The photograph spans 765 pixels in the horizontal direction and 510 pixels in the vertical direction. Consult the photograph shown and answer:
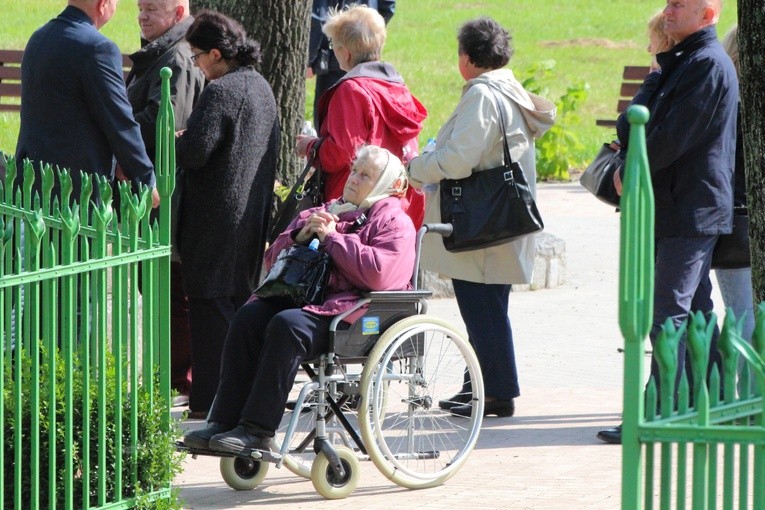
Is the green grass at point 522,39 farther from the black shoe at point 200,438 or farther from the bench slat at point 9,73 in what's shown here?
the black shoe at point 200,438

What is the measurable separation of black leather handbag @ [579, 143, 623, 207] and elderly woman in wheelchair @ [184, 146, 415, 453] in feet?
3.69

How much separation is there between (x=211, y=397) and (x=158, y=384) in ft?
5.53

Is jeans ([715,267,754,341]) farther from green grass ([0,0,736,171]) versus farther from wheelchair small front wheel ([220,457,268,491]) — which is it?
green grass ([0,0,736,171])

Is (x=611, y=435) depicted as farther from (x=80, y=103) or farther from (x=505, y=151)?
(x=80, y=103)

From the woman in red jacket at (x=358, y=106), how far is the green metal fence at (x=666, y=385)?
3434 mm

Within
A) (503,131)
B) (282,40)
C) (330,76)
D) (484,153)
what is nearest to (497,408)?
(484,153)

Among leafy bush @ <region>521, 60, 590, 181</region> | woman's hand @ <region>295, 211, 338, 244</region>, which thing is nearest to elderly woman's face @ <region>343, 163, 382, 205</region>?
woman's hand @ <region>295, 211, 338, 244</region>

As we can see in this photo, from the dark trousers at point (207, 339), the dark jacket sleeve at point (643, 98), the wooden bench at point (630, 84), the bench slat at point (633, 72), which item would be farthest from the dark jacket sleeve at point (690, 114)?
the bench slat at point (633, 72)

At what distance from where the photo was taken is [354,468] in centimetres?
534

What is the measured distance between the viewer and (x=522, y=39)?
32125 millimetres

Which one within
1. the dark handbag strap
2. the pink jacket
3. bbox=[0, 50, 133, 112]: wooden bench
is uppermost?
bbox=[0, 50, 133, 112]: wooden bench

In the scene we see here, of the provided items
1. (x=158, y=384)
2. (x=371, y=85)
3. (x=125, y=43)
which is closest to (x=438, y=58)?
(x=125, y=43)

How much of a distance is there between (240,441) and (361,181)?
121cm

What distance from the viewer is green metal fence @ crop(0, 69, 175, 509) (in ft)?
14.2
